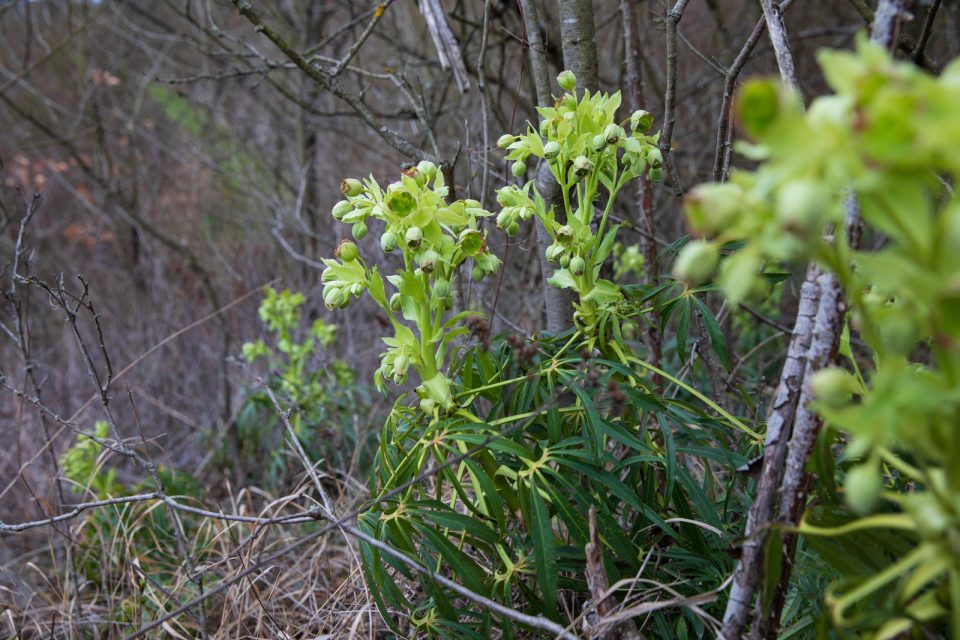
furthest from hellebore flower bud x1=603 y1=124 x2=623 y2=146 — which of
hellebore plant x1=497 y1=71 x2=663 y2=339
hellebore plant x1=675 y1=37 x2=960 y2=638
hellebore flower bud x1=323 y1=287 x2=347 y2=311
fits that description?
hellebore plant x1=675 y1=37 x2=960 y2=638

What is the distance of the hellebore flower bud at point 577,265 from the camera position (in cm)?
135

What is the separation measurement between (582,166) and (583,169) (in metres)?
0.01

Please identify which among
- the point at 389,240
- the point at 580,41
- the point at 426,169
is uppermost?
the point at 580,41

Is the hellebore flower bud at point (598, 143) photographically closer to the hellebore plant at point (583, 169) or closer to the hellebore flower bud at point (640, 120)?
the hellebore plant at point (583, 169)

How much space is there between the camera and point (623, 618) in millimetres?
1019

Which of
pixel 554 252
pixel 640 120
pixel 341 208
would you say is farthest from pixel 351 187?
pixel 640 120

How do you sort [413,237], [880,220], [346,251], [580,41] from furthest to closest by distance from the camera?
1. [580,41]
2. [346,251]
3. [413,237]
4. [880,220]

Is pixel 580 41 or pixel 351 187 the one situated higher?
pixel 580 41

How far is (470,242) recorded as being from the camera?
1280 millimetres

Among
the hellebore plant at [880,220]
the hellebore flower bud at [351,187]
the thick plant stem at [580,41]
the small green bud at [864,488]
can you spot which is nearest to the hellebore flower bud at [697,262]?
the hellebore plant at [880,220]

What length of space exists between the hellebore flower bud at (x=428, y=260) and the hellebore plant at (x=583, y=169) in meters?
0.20

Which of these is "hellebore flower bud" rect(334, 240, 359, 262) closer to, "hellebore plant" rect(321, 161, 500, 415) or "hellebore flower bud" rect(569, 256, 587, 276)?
"hellebore plant" rect(321, 161, 500, 415)

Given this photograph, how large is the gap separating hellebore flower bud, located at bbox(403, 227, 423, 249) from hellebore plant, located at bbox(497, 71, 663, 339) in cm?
22

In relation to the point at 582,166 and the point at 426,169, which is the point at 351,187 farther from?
the point at 582,166
